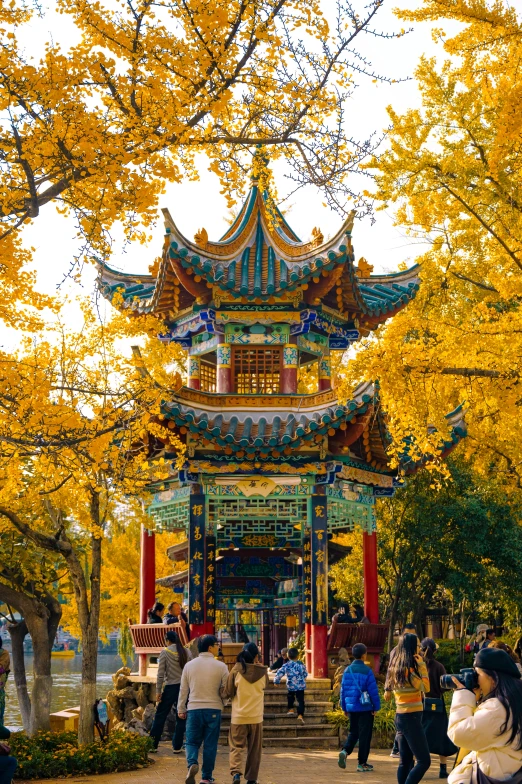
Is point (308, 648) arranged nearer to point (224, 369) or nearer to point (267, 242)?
point (224, 369)

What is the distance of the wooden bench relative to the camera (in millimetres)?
16578

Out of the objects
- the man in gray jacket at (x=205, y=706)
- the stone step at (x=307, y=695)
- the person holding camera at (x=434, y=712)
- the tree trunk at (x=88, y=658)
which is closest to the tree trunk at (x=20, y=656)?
the stone step at (x=307, y=695)

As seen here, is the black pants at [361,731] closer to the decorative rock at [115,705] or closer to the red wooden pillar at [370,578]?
the decorative rock at [115,705]

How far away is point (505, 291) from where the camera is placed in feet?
38.8

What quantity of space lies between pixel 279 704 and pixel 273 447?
13.4 ft

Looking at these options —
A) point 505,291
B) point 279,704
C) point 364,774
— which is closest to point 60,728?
point 279,704

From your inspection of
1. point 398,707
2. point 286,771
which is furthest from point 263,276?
point 398,707

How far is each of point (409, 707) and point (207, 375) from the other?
1151 centimetres

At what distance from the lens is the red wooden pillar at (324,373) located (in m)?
18.9

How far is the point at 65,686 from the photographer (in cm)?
4891

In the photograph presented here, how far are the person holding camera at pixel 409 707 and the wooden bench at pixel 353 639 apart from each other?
7.40m

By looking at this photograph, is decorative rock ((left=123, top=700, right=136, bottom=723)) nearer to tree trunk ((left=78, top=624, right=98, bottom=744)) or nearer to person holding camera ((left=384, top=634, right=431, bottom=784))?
tree trunk ((left=78, top=624, right=98, bottom=744))

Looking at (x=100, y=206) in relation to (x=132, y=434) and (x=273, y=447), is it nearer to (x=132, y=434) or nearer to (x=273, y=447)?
(x=132, y=434)

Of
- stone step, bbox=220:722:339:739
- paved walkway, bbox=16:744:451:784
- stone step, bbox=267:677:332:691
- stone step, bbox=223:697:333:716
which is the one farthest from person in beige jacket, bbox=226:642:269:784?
stone step, bbox=267:677:332:691
